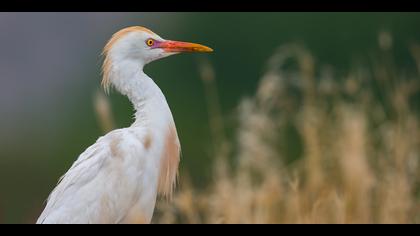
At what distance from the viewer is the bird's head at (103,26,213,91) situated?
3.83 metres

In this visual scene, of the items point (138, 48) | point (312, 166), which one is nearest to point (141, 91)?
point (138, 48)

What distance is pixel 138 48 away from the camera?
3863mm

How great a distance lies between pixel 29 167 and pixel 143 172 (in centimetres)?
594

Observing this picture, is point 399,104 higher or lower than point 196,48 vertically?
lower

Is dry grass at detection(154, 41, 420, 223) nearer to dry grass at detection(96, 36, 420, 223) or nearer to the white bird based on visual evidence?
dry grass at detection(96, 36, 420, 223)

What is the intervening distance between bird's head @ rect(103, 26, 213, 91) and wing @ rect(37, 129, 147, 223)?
0.33 meters

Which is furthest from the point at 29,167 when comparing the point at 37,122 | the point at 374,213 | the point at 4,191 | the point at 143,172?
the point at 143,172

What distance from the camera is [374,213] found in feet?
16.4

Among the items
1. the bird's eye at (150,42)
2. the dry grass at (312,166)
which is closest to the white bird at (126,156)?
the bird's eye at (150,42)

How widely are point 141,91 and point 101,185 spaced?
15.7 inches

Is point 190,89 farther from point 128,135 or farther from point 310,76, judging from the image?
point 128,135

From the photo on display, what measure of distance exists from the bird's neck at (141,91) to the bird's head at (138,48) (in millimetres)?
49

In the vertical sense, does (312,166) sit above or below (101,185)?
below

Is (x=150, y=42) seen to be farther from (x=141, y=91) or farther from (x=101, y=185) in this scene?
(x=101, y=185)
